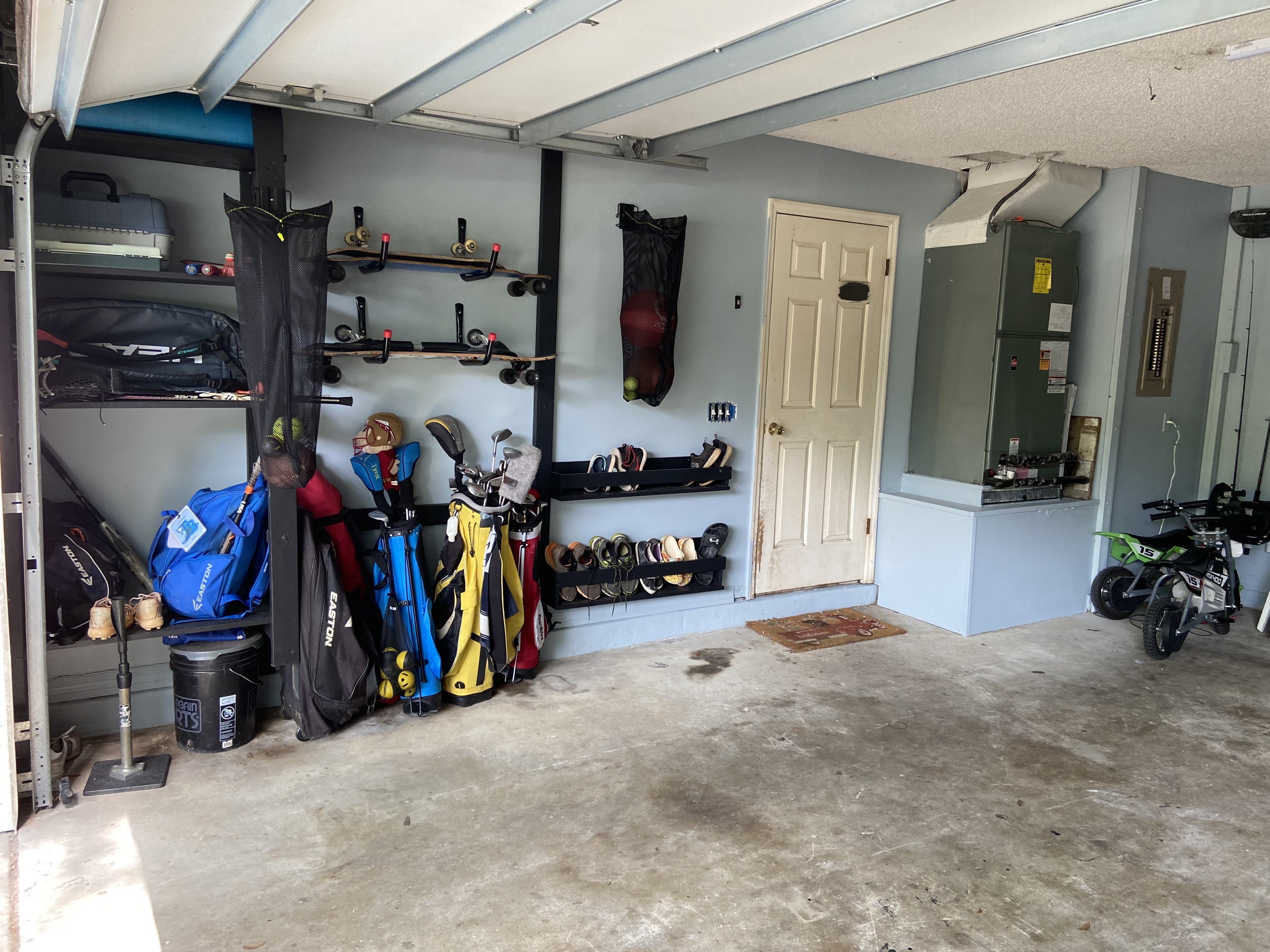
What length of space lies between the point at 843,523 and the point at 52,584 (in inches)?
157

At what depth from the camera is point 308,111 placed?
3387 mm

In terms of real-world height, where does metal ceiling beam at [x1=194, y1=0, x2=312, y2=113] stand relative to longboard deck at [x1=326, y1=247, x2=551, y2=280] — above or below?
above

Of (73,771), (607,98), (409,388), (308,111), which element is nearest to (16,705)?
(73,771)

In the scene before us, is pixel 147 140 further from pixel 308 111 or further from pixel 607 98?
pixel 607 98

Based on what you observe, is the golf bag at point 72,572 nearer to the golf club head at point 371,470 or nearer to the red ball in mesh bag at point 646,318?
the golf club head at point 371,470

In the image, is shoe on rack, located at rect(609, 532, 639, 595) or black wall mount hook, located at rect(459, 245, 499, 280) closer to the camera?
black wall mount hook, located at rect(459, 245, 499, 280)

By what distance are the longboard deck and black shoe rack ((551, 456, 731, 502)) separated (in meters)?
0.98

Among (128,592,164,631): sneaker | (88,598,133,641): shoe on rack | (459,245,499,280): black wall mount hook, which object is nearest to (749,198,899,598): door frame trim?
(459,245,499,280): black wall mount hook

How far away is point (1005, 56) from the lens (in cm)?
263

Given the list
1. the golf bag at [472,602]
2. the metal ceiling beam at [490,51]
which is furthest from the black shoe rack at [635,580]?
the metal ceiling beam at [490,51]

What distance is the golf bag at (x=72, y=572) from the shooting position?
3150 millimetres

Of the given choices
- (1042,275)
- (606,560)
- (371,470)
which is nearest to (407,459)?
(371,470)

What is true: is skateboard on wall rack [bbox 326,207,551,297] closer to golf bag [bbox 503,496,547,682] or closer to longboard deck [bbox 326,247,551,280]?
longboard deck [bbox 326,247,551,280]

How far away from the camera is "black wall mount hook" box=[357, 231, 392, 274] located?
11.8 feet
